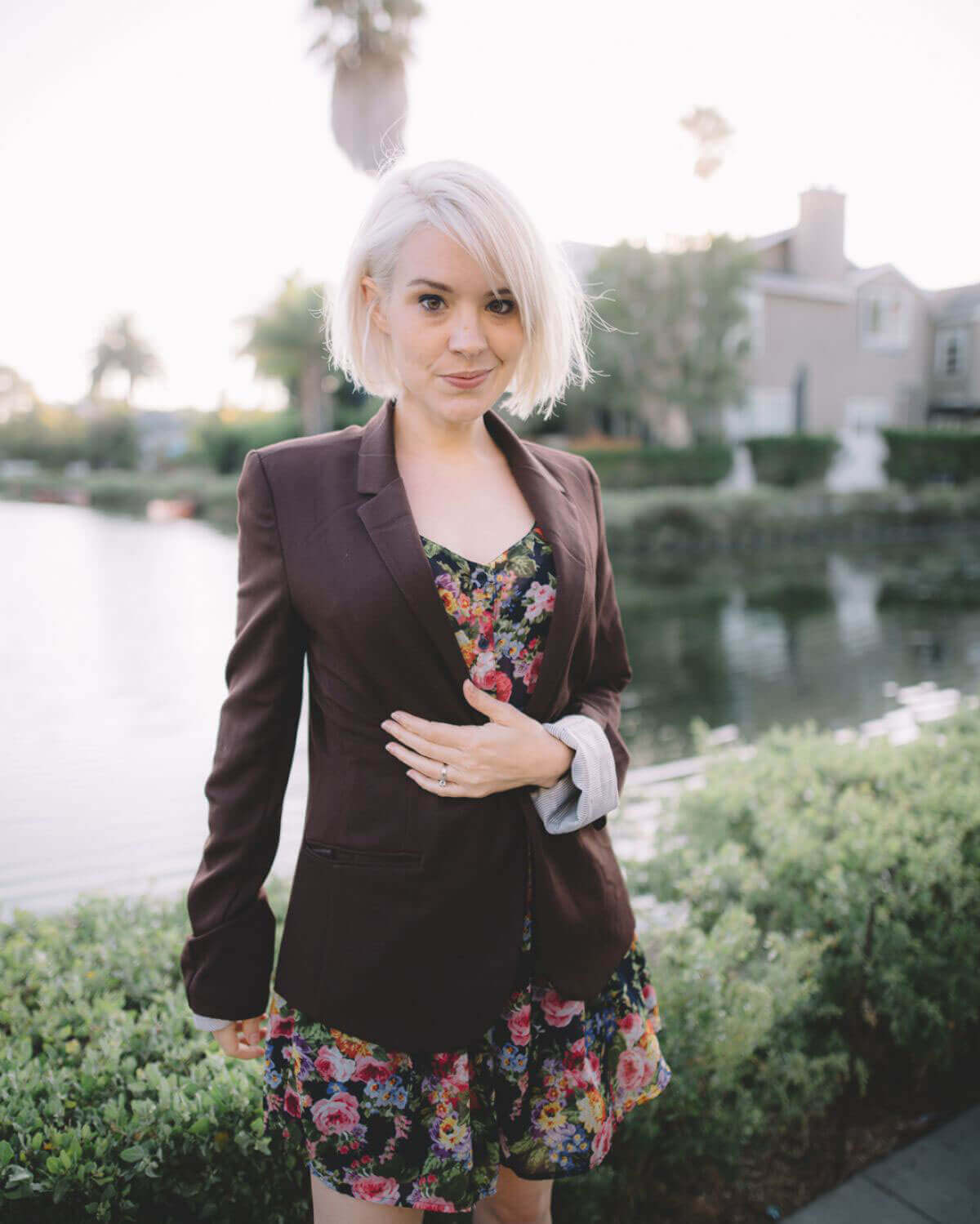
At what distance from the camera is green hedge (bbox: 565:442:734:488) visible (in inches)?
837

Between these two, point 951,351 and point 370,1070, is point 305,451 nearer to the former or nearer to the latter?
point 370,1070

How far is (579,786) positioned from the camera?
56.8 inches

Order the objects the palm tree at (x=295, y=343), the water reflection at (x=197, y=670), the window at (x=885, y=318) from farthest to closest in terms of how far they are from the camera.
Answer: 1. the window at (x=885, y=318)
2. the palm tree at (x=295, y=343)
3. the water reflection at (x=197, y=670)

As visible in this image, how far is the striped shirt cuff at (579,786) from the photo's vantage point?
1.44 metres

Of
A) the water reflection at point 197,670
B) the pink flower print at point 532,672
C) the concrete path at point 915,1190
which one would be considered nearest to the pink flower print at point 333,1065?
the pink flower print at point 532,672

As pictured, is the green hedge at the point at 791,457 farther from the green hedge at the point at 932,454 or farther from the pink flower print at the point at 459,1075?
the pink flower print at the point at 459,1075

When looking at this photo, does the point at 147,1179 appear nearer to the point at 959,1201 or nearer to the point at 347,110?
the point at 959,1201

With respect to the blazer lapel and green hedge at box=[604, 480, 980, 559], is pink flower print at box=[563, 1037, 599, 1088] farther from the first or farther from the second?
green hedge at box=[604, 480, 980, 559]

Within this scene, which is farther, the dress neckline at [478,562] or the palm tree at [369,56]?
the palm tree at [369,56]

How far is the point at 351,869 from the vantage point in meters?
1.35

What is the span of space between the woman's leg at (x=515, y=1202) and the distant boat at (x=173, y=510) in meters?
29.0

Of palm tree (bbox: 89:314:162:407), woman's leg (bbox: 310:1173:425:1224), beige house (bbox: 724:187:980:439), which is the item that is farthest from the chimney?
palm tree (bbox: 89:314:162:407)

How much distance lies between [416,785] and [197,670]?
312 inches

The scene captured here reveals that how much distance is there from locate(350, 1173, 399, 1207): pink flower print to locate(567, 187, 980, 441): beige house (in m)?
23.9
